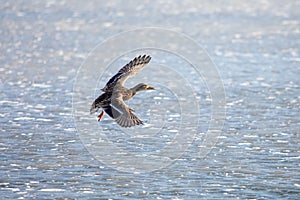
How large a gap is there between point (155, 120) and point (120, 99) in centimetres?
379

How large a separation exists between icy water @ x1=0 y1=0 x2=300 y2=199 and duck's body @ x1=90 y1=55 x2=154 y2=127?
86cm

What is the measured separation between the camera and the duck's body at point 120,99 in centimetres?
1062

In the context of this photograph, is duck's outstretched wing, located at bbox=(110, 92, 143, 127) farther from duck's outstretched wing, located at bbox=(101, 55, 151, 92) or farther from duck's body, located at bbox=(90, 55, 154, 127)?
duck's outstretched wing, located at bbox=(101, 55, 151, 92)

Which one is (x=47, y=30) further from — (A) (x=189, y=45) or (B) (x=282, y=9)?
(B) (x=282, y=9)

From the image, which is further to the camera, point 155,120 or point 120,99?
point 155,120

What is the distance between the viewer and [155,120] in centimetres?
1488

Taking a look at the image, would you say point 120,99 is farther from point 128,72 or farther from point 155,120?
point 155,120

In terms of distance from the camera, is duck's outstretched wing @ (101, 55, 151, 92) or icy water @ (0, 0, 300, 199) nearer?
icy water @ (0, 0, 300, 199)

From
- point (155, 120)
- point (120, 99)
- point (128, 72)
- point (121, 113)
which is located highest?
point (155, 120)

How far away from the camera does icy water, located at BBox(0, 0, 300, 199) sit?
10.8 meters

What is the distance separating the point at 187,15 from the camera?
31.0 meters

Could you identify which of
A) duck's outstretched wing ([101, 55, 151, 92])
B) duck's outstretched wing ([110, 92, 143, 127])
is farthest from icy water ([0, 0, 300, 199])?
duck's outstretched wing ([101, 55, 151, 92])

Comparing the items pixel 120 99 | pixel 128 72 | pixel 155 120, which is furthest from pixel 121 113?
pixel 155 120

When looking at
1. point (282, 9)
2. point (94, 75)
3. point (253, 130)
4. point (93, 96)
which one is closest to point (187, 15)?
point (282, 9)
